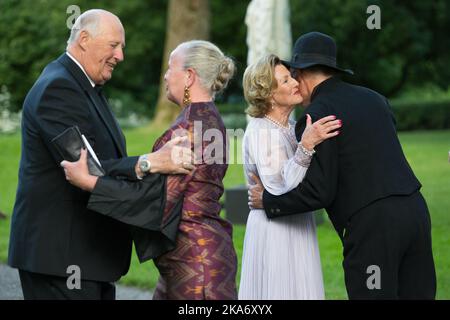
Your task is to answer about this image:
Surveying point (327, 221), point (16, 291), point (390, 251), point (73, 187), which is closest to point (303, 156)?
point (390, 251)

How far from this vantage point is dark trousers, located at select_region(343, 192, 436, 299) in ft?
16.3

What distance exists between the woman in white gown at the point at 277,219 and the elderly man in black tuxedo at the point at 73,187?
3.24ft

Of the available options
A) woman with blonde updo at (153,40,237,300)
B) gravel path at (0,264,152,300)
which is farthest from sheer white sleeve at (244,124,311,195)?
gravel path at (0,264,152,300)

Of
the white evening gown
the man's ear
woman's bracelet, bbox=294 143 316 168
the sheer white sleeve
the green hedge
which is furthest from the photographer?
the green hedge

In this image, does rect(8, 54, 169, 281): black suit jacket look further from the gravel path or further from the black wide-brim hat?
the gravel path

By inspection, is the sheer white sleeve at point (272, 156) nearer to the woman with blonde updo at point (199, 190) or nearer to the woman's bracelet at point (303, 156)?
the woman's bracelet at point (303, 156)

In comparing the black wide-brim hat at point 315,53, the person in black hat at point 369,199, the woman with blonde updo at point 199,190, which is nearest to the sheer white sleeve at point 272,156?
the person in black hat at point 369,199

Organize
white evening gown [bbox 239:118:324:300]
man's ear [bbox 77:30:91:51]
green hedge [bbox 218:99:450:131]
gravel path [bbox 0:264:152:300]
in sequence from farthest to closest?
green hedge [bbox 218:99:450:131]
gravel path [bbox 0:264:152:300]
white evening gown [bbox 239:118:324:300]
man's ear [bbox 77:30:91:51]

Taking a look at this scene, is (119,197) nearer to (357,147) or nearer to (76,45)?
(76,45)

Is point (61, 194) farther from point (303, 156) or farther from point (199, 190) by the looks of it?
point (303, 156)

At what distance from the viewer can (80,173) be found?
14.6ft

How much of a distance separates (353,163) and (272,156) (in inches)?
26.2

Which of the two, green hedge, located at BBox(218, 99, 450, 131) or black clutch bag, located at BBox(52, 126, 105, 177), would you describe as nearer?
black clutch bag, located at BBox(52, 126, 105, 177)
